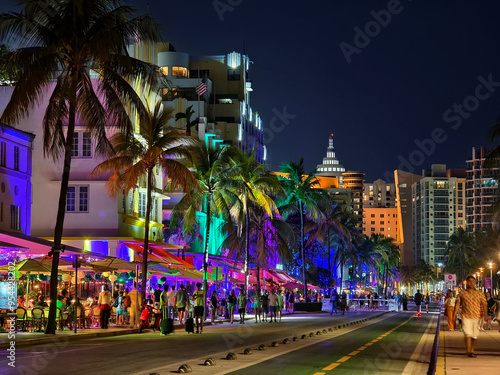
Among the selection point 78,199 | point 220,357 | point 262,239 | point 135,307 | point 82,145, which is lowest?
point 220,357

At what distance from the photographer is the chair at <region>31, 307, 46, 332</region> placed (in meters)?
32.3

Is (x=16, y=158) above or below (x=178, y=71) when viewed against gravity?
below

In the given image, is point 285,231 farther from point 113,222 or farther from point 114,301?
point 114,301

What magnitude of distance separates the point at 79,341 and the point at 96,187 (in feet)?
79.9

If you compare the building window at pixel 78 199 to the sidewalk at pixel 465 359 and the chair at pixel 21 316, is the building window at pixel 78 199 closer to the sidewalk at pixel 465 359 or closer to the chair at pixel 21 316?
the chair at pixel 21 316

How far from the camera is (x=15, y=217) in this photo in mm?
44094

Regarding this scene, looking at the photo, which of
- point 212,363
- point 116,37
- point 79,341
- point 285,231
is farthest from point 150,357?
point 285,231

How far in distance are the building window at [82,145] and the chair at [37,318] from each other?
1996cm

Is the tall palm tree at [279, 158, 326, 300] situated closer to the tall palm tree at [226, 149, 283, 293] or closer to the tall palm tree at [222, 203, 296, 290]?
the tall palm tree at [222, 203, 296, 290]

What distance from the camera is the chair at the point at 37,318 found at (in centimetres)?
3228

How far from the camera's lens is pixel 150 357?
67.3 feet

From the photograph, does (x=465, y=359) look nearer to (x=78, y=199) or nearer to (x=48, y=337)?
(x=48, y=337)

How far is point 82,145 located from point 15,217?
9576 millimetres

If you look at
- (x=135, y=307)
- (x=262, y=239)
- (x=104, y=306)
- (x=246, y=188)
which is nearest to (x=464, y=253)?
(x=262, y=239)
